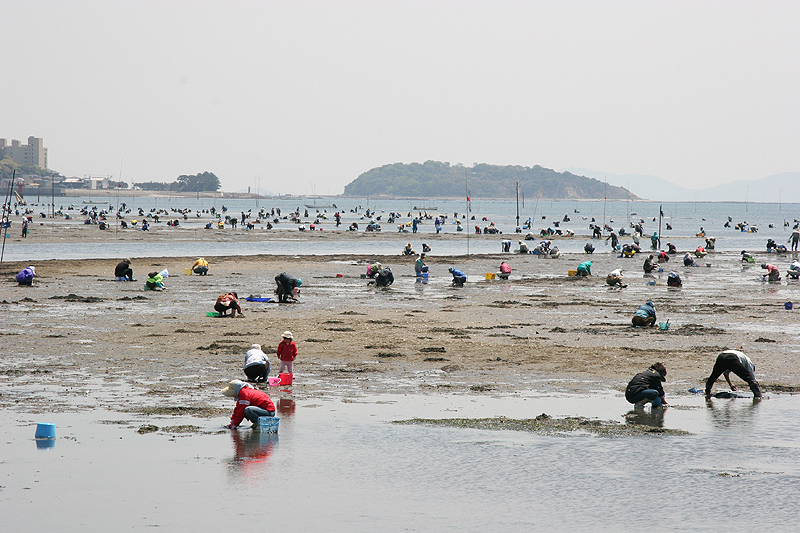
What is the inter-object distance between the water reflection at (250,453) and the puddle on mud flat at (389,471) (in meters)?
0.03

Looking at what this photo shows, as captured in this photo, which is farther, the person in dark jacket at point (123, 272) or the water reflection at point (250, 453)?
the person in dark jacket at point (123, 272)

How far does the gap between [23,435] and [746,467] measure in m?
9.46

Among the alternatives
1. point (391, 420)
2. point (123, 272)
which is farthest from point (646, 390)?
point (123, 272)

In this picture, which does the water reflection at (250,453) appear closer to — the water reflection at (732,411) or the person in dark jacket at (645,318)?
the water reflection at (732,411)

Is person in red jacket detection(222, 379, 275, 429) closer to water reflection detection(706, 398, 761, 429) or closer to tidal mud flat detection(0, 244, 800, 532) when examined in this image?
tidal mud flat detection(0, 244, 800, 532)

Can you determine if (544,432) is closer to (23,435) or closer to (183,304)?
(23,435)

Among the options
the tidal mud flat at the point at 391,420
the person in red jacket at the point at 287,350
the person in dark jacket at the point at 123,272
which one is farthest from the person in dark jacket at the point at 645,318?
the person in dark jacket at the point at 123,272

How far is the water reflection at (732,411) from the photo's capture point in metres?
12.4

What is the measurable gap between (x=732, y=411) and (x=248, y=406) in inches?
300

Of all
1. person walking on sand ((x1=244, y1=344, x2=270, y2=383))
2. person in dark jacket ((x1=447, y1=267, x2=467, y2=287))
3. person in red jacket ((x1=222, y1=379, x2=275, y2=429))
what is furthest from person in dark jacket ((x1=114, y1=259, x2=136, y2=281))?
person in red jacket ((x1=222, y1=379, x2=275, y2=429))

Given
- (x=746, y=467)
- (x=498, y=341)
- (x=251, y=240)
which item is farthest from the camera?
(x=251, y=240)

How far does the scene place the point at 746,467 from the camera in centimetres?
1035

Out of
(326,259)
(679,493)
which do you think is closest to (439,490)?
(679,493)

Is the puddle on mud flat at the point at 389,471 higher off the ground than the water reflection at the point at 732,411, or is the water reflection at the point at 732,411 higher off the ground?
the water reflection at the point at 732,411
